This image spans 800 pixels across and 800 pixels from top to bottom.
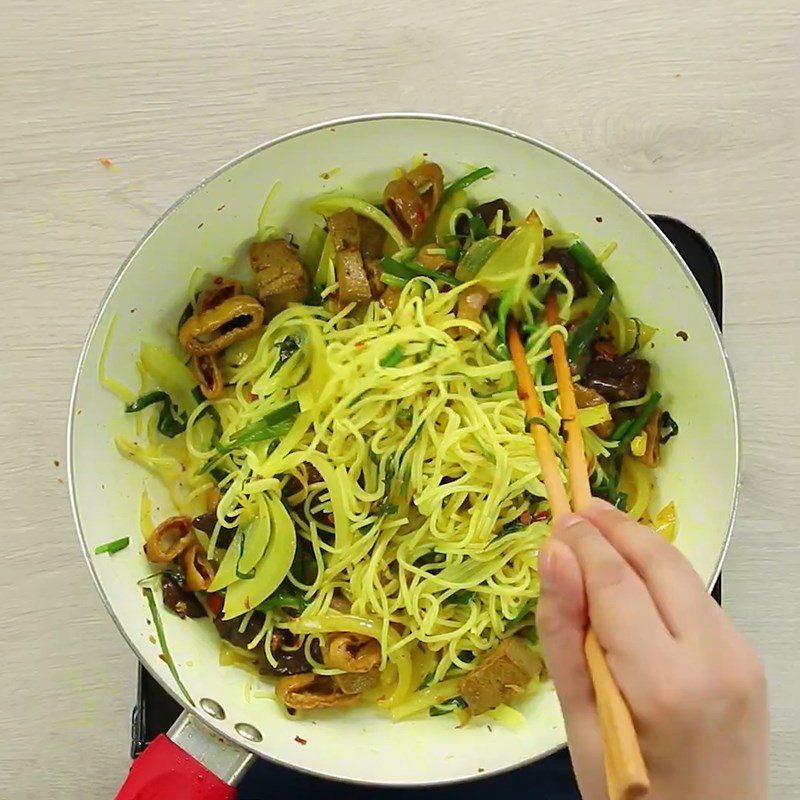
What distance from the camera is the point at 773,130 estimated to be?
4.28 feet

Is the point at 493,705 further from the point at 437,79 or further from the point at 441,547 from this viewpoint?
the point at 437,79

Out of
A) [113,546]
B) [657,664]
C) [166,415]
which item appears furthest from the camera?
[166,415]

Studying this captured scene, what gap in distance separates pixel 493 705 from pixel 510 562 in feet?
0.60

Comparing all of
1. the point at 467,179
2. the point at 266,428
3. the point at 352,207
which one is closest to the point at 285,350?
the point at 266,428

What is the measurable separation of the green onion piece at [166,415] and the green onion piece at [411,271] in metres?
0.34

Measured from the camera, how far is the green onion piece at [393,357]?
1.13 meters

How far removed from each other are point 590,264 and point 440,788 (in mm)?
745

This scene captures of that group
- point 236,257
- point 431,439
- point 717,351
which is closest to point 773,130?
point 717,351

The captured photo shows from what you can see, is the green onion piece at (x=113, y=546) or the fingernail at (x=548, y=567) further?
the green onion piece at (x=113, y=546)

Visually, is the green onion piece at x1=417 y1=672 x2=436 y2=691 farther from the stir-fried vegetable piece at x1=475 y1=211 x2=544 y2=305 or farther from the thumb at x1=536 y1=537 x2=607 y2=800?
the stir-fried vegetable piece at x1=475 y1=211 x2=544 y2=305

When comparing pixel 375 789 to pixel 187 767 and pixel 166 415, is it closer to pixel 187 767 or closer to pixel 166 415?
pixel 187 767

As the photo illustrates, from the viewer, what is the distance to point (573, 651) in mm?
778

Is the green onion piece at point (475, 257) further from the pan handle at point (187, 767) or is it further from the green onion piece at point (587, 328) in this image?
the pan handle at point (187, 767)

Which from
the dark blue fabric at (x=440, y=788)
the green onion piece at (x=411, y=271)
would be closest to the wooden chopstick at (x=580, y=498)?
the green onion piece at (x=411, y=271)
